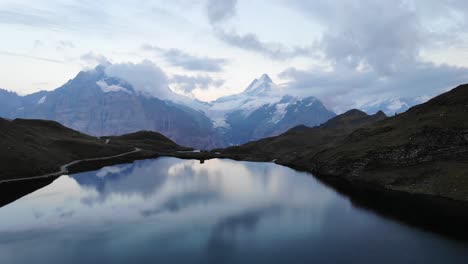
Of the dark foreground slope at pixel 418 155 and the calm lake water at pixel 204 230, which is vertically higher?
the dark foreground slope at pixel 418 155

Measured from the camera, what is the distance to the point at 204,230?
79125mm

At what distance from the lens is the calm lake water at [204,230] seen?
208 feet

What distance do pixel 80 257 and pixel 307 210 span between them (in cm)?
6135

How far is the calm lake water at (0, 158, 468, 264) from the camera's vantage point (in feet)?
208

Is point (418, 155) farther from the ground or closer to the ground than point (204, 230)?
farther from the ground

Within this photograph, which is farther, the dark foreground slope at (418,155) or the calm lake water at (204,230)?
the dark foreground slope at (418,155)

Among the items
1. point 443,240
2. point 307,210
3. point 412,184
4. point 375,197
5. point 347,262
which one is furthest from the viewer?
point 412,184

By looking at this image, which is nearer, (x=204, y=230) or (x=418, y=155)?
(x=204, y=230)

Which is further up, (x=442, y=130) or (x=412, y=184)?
(x=442, y=130)

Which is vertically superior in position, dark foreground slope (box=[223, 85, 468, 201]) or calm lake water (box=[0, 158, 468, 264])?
dark foreground slope (box=[223, 85, 468, 201])

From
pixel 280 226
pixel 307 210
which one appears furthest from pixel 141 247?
pixel 307 210

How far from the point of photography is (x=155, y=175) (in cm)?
17725

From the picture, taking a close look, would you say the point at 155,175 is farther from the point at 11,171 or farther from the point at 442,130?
the point at 442,130

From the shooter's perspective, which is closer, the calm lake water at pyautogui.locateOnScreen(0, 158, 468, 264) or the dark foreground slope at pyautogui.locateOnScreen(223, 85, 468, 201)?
the calm lake water at pyautogui.locateOnScreen(0, 158, 468, 264)
